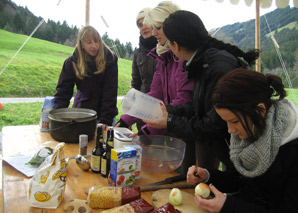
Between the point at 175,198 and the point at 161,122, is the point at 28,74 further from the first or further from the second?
the point at 175,198

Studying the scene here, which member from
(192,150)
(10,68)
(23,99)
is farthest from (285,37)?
(10,68)

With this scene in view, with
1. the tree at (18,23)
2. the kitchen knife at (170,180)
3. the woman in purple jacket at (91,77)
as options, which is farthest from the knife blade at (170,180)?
the tree at (18,23)

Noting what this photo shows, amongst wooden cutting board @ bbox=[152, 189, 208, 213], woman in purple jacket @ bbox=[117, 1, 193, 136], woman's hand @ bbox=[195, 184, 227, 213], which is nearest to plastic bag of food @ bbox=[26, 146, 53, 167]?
woman in purple jacket @ bbox=[117, 1, 193, 136]

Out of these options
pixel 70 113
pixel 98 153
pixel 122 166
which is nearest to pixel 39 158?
pixel 98 153

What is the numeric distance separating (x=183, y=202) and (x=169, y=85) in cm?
101

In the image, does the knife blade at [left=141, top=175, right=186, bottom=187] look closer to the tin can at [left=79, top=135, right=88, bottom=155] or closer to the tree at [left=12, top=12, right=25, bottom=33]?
the tin can at [left=79, top=135, right=88, bottom=155]

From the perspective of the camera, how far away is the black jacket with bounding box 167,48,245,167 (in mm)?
1351

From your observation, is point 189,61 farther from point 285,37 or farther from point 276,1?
point 285,37

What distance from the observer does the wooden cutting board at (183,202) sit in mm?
1053

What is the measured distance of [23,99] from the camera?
725cm

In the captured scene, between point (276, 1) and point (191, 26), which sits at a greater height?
A: point (276, 1)

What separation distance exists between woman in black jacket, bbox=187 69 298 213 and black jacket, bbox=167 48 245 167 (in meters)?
0.30

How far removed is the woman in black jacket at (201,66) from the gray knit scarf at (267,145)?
0.32m

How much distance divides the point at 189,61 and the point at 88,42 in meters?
1.23
